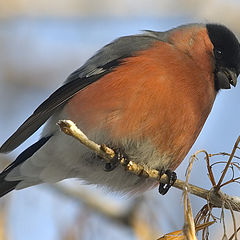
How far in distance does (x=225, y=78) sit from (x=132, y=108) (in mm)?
739

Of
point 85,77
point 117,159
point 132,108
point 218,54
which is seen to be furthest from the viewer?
point 218,54

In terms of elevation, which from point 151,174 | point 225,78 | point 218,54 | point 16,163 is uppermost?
point 218,54

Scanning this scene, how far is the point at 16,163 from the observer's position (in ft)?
11.2

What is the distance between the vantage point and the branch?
7.30 feet

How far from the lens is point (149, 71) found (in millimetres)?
3082

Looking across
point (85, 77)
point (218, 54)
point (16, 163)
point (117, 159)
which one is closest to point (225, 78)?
point (218, 54)

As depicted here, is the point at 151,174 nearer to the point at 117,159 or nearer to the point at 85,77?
the point at 117,159

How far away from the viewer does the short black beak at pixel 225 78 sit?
11.0ft

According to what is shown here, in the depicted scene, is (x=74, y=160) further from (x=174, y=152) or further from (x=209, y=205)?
(x=209, y=205)

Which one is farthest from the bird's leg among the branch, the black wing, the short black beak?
the short black beak

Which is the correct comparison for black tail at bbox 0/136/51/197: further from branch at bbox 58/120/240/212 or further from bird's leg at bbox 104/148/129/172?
Result: branch at bbox 58/120/240/212

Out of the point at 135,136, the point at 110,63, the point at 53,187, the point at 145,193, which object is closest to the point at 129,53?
the point at 110,63

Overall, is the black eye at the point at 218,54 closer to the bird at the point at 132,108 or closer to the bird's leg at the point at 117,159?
the bird at the point at 132,108

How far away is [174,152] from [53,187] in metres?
1.26
